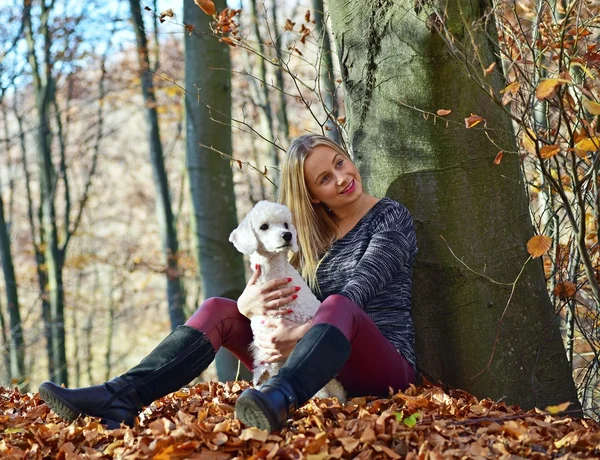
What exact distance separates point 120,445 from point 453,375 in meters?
1.87

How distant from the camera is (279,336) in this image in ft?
10.6

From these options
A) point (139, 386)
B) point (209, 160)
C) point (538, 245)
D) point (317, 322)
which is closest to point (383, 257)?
point (317, 322)

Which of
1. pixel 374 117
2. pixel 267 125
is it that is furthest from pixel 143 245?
pixel 374 117

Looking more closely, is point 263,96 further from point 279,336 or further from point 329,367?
point 329,367

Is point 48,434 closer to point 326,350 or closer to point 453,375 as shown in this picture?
point 326,350

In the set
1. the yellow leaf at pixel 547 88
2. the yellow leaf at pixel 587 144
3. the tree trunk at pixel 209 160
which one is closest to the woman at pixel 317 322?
the yellow leaf at pixel 587 144

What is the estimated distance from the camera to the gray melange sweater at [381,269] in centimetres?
346

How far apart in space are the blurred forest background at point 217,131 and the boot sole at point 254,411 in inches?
59.8

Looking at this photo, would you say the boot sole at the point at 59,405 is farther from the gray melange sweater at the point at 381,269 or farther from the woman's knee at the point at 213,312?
the gray melange sweater at the point at 381,269

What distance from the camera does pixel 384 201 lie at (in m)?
3.81

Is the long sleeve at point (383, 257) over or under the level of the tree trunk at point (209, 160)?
under

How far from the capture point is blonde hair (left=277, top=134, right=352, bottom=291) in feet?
12.6

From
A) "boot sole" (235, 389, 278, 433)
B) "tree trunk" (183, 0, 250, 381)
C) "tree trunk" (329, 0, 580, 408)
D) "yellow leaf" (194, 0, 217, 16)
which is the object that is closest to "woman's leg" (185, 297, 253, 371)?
"boot sole" (235, 389, 278, 433)

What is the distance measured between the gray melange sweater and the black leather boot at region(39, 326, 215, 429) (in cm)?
81
